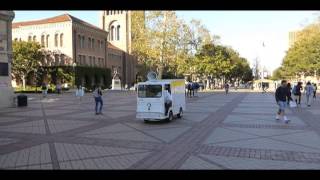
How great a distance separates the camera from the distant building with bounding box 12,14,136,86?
223 feet

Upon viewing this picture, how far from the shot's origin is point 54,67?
65.9 meters

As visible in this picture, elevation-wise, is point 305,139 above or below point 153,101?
below

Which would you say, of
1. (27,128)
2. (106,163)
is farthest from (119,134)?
(106,163)

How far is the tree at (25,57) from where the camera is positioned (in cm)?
5961

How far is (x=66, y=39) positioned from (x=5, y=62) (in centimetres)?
4276

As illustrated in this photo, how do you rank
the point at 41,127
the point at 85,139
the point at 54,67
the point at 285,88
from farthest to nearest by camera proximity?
the point at 54,67 → the point at 285,88 → the point at 41,127 → the point at 85,139

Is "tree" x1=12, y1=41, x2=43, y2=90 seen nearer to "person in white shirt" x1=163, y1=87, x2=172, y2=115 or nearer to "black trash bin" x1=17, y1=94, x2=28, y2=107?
"black trash bin" x1=17, y1=94, x2=28, y2=107

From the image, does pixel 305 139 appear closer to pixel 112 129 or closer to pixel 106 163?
pixel 106 163

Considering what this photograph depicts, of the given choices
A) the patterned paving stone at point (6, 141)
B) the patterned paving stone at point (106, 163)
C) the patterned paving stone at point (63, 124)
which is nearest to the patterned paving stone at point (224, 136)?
the patterned paving stone at point (106, 163)

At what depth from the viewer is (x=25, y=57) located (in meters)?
60.8

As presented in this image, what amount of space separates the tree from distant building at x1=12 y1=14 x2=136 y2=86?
404cm
